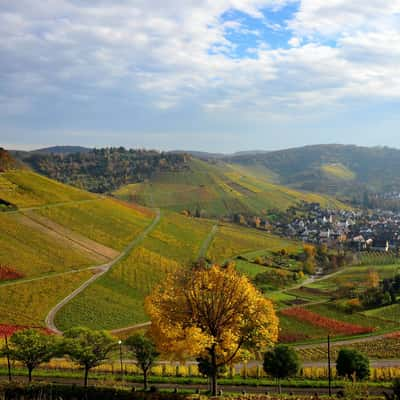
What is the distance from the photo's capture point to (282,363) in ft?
110

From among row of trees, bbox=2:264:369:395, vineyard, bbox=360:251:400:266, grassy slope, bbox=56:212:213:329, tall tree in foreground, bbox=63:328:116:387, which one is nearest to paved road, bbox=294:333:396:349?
grassy slope, bbox=56:212:213:329

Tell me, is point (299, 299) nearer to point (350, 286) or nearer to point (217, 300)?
point (350, 286)

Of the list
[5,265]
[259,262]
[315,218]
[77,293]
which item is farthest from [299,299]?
[315,218]

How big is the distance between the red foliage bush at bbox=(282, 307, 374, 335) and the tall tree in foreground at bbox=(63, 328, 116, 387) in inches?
1334

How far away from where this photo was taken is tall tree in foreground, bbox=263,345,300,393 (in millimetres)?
33406

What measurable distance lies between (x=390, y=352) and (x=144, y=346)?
91.6 ft

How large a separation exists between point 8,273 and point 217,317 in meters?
49.5

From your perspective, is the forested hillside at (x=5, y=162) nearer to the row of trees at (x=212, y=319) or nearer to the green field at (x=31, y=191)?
the green field at (x=31, y=191)

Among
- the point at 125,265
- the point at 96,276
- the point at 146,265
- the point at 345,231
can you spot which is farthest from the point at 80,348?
the point at 345,231

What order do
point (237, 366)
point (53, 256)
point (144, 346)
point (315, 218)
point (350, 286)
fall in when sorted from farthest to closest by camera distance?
point (315, 218) → point (350, 286) → point (53, 256) → point (237, 366) → point (144, 346)

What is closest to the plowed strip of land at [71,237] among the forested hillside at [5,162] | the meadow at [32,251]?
the meadow at [32,251]

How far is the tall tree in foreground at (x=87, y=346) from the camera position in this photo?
3228 centimetres

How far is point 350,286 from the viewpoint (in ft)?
273

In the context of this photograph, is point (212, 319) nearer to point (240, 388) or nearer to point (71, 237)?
point (240, 388)
